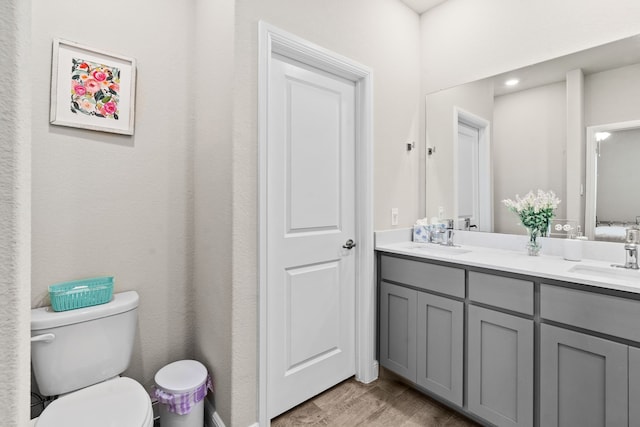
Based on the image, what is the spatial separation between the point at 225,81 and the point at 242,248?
828 millimetres

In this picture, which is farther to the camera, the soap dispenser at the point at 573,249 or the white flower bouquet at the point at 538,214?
the white flower bouquet at the point at 538,214

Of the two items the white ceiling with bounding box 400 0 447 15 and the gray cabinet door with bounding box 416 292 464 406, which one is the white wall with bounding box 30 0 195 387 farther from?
the white ceiling with bounding box 400 0 447 15

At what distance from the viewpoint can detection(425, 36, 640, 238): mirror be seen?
5.64 ft

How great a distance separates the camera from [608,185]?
67.9 inches

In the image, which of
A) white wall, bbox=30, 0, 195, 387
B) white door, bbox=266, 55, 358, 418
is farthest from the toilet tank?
white door, bbox=266, 55, 358, 418

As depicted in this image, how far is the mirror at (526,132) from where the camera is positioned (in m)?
1.72

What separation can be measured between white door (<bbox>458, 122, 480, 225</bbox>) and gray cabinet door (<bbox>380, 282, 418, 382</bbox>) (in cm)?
80

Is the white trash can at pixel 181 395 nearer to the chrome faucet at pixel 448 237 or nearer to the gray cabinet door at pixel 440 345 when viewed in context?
the gray cabinet door at pixel 440 345

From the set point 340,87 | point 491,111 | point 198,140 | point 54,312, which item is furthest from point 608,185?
point 54,312

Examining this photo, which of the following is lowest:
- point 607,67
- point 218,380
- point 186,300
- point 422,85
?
point 218,380

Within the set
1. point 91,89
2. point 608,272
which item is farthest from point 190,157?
point 608,272

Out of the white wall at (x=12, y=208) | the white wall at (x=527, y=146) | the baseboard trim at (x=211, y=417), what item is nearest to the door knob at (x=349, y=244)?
the white wall at (x=527, y=146)

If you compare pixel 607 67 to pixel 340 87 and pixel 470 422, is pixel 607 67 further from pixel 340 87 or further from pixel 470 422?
pixel 470 422

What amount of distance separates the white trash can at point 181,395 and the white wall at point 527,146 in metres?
2.06
